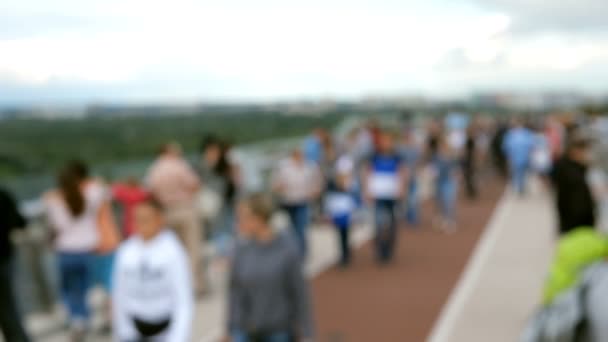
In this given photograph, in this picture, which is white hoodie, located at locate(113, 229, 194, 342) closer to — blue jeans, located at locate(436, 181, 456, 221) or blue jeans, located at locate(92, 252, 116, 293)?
blue jeans, located at locate(92, 252, 116, 293)

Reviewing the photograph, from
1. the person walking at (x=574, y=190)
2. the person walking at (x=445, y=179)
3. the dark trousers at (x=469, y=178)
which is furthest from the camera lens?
the dark trousers at (x=469, y=178)

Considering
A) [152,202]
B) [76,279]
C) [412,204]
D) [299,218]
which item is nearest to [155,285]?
[152,202]

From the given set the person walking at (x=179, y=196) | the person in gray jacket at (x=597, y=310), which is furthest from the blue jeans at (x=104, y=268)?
the person in gray jacket at (x=597, y=310)

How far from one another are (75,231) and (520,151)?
12.8 m

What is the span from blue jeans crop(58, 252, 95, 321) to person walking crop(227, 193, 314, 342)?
10.2 ft

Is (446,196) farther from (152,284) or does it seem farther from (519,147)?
(152,284)

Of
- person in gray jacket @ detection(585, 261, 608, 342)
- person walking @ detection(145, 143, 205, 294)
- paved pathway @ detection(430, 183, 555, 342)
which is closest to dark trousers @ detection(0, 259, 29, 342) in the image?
person walking @ detection(145, 143, 205, 294)

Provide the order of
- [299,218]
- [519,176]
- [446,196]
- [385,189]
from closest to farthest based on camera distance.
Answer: [299,218]
[385,189]
[446,196]
[519,176]

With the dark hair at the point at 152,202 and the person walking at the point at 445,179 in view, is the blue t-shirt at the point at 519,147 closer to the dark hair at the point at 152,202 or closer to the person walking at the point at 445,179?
the person walking at the point at 445,179

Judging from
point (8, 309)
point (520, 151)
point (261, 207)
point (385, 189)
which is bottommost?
point (520, 151)

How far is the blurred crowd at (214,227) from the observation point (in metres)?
4.62

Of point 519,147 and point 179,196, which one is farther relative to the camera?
point 519,147

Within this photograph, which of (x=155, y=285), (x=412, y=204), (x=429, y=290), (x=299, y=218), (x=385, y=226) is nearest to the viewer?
(x=155, y=285)

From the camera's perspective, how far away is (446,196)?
1499 cm
